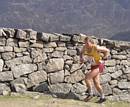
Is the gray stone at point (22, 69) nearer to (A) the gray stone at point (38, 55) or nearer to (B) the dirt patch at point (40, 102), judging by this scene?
(A) the gray stone at point (38, 55)

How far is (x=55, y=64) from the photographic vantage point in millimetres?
17453

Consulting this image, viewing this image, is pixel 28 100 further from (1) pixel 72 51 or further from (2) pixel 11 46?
(1) pixel 72 51

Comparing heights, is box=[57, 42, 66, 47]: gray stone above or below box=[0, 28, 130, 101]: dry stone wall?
above

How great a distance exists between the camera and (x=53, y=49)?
17453mm

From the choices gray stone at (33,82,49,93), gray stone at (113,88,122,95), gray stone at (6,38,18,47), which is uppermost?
gray stone at (6,38,18,47)

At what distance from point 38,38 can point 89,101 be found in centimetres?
291

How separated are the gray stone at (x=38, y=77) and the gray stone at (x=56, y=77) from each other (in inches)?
9.5

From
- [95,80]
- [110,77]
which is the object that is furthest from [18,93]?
[110,77]

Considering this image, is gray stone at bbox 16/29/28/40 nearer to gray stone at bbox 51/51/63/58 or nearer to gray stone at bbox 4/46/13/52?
gray stone at bbox 4/46/13/52

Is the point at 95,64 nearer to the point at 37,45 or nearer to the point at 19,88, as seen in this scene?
the point at 37,45

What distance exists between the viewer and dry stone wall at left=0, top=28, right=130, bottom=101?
16562mm

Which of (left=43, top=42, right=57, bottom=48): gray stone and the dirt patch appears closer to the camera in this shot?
the dirt patch

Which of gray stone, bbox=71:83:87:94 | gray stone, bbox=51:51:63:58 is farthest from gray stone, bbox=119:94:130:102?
gray stone, bbox=51:51:63:58

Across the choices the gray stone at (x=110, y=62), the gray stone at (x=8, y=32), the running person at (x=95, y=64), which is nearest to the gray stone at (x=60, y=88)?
the gray stone at (x=110, y=62)
